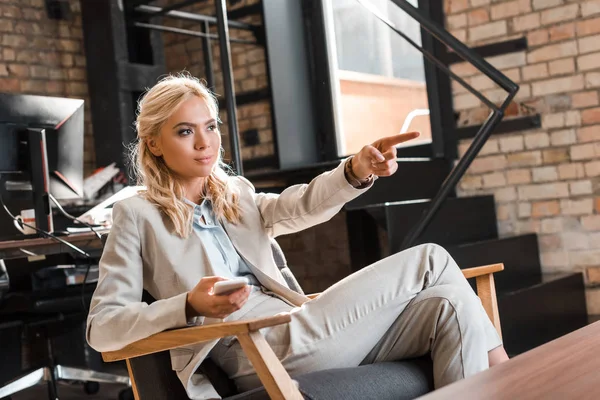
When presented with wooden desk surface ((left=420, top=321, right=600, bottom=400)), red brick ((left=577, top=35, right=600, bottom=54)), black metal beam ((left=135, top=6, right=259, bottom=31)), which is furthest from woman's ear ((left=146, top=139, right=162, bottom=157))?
black metal beam ((left=135, top=6, right=259, bottom=31))

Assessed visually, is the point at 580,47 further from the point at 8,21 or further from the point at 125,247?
the point at 8,21

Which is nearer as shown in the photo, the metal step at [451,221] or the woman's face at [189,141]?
the woman's face at [189,141]

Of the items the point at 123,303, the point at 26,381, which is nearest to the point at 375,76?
the point at 26,381

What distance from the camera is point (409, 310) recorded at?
1.97 meters

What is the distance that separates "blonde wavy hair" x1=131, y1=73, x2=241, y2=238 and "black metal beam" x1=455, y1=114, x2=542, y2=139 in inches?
91.9

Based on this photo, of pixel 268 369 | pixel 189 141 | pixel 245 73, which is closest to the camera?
pixel 268 369

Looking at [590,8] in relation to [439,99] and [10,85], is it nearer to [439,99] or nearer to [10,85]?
[439,99]

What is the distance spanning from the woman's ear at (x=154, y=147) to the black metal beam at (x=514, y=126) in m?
2.48

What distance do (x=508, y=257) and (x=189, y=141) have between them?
2.22 meters

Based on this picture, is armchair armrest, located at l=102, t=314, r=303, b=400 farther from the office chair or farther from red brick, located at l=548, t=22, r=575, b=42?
red brick, located at l=548, t=22, r=575, b=42

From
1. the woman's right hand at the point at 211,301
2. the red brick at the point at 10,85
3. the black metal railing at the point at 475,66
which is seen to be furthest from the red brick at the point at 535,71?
the red brick at the point at 10,85

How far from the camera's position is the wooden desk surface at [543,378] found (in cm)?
132

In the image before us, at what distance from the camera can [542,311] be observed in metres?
3.56

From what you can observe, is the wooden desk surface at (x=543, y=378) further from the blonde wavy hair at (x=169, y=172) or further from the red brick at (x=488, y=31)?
the red brick at (x=488, y=31)
